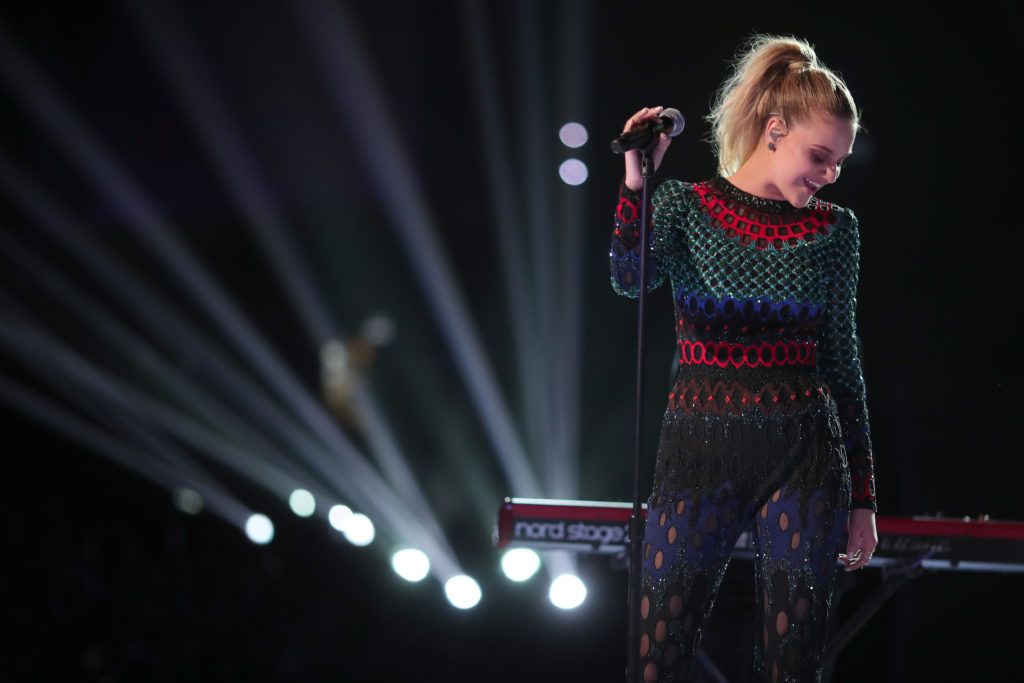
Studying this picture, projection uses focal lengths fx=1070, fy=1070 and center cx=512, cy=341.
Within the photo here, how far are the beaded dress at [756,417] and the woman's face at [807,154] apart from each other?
4 centimetres

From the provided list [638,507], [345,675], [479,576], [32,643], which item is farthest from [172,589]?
[638,507]

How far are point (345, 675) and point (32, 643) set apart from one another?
137 cm

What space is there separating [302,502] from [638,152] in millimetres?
4661

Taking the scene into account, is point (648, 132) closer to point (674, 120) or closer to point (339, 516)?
point (674, 120)

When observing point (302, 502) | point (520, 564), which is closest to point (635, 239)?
point (520, 564)

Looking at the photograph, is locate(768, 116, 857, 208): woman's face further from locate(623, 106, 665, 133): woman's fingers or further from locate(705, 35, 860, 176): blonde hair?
locate(623, 106, 665, 133): woman's fingers

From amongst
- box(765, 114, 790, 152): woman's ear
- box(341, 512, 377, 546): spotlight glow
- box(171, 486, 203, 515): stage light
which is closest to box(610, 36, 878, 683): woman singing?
box(765, 114, 790, 152): woman's ear

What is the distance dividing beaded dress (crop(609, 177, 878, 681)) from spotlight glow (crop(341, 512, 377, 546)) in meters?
3.35

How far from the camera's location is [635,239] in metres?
2.01

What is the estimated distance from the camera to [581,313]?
4.76m

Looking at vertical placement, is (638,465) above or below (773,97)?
below

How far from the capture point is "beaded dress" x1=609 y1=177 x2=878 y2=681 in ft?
6.09

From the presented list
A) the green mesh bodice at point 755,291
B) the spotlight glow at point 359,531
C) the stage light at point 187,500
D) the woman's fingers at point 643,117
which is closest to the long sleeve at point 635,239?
the green mesh bodice at point 755,291

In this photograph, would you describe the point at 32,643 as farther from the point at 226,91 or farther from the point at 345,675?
the point at 226,91
